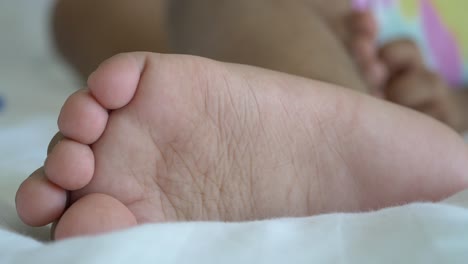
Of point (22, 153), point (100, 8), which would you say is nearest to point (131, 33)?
point (100, 8)

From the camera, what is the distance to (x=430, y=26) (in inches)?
42.7

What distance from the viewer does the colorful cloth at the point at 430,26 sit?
1077 millimetres

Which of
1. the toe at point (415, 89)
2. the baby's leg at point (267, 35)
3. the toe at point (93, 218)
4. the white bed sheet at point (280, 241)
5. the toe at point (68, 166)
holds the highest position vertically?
the baby's leg at point (267, 35)

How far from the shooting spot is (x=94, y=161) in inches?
22.6

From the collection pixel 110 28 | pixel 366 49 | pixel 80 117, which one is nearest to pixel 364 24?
pixel 366 49

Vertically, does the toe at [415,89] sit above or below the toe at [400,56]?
below

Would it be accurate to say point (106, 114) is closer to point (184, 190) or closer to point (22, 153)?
point (184, 190)

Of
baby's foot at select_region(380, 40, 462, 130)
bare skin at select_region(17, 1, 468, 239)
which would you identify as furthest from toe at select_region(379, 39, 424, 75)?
bare skin at select_region(17, 1, 468, 239)

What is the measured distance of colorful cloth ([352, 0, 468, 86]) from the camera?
1.08 meters

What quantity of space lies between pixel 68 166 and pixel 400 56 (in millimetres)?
658

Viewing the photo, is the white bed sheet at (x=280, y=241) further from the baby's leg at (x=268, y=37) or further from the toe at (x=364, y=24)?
the toe at (x=364, y=24)

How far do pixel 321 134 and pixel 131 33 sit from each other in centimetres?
67

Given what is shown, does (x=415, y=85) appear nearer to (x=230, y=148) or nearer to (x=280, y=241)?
(x=230, y=148)

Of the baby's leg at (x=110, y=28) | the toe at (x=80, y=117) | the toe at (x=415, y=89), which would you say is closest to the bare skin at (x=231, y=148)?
the toe at (x=80, y=117)
